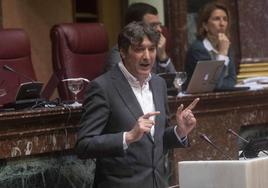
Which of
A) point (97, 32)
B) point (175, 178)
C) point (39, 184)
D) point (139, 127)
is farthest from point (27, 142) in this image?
point (97, 32)

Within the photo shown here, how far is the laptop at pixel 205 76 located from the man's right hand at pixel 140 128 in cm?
132

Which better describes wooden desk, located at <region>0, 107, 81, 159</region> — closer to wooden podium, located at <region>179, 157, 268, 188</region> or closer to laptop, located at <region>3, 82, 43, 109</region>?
laptop, located at <region>3, 82, 43, 109</region>

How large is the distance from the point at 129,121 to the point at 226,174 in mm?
556

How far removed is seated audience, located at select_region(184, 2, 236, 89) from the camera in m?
4.75

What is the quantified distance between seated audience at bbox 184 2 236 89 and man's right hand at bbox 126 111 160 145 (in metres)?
1.95

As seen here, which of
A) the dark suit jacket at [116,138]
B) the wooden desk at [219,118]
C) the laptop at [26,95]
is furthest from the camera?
the wooden desk at [219,118]

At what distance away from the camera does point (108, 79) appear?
2.97 m

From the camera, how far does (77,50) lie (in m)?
4.92

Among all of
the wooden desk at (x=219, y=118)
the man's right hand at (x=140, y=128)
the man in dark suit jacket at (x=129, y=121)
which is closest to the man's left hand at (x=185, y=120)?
the man in dark suit jacket at (x=129, y=121)

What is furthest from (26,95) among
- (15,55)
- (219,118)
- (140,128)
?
(15,55)

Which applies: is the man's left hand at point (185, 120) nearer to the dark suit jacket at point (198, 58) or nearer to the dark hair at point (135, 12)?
the dark hair at point (135, 12)

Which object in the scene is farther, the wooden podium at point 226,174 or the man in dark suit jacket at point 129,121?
the man in dark suit jacket at point 129,121

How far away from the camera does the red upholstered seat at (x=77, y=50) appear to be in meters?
4.80

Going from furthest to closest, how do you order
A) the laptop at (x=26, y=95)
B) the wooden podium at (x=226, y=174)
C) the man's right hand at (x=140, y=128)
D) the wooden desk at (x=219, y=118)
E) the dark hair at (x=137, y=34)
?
1. the wooden desk at (x=219, y=118)
2. the laptop at (x=26, y=95)
3. the dark hair at (x=137, y=34)
4. the man's right hand at (x=140, y=128)
5. the wooden podium at (x=226, y=174)
